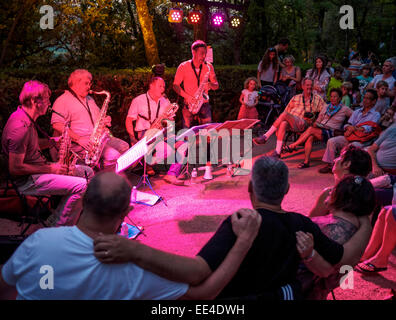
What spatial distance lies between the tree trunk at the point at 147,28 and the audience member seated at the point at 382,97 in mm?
5158

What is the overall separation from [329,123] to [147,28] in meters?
4.93

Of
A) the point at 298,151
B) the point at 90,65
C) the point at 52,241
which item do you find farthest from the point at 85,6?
the point at 52,241

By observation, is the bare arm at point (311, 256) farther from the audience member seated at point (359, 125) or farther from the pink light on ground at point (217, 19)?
the pink light on ground at point (217, 19)

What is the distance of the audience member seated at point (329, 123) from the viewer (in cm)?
694

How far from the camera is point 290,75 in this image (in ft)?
31.8

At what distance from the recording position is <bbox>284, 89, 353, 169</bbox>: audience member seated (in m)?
6.94

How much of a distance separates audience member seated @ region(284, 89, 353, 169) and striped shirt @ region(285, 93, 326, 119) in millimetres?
334

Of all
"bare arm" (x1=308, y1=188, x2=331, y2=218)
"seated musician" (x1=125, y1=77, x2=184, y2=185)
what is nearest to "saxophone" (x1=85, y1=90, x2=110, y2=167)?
"seated musician" (x1=125, y1=77, x2=184, y2=185)

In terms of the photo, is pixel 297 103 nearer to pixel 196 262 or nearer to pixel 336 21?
pixel 196 262

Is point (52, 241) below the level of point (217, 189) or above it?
above

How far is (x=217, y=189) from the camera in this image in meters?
5.89

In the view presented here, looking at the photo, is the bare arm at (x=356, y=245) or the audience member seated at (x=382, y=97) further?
the audience member seated at (x=382, y=97)

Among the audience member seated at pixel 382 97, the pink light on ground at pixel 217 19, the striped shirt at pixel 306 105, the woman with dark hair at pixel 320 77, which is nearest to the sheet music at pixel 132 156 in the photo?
the striped shirt at pixel 306 105
